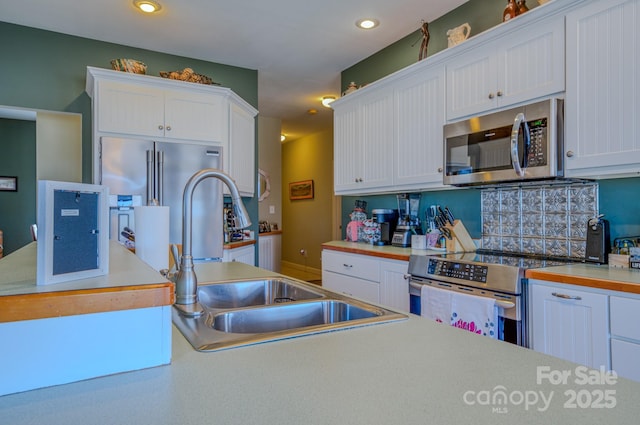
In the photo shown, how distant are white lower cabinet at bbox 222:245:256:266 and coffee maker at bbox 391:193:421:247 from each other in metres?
Answer: 1.50

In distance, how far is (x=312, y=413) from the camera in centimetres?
57

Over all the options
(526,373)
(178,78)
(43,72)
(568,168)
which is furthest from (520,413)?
(43,72)

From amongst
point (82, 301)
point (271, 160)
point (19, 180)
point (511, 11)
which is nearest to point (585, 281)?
point (511, 11)

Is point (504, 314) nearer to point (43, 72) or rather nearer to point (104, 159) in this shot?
point (104, 159)

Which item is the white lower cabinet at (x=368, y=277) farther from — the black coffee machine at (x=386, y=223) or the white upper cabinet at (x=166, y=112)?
the white upper cabinet at (x=166, y=112)

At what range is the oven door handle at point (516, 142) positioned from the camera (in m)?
2.25

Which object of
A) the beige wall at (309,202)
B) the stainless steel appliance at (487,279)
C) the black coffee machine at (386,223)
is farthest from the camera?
the beige wall at (309,202)

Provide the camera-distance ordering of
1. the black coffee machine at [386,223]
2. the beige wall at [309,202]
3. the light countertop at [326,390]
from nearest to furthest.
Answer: the light countertop at [326,390] < the black coffee machine at [386,223] < the beige wall at [309,202]

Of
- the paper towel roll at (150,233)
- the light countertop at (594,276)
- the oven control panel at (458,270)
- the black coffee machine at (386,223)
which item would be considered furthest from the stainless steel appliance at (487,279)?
the paper towel roll at (150,233)

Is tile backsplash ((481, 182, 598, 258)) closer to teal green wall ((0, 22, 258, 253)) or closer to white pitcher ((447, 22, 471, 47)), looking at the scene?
white pitcher ((447, 22, 471, 47))

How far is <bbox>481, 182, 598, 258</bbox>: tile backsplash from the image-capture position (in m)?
2.31

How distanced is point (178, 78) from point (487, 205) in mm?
2863

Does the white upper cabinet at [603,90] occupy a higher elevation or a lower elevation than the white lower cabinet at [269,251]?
higher

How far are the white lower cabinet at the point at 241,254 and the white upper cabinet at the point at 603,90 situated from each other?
2738 mm
